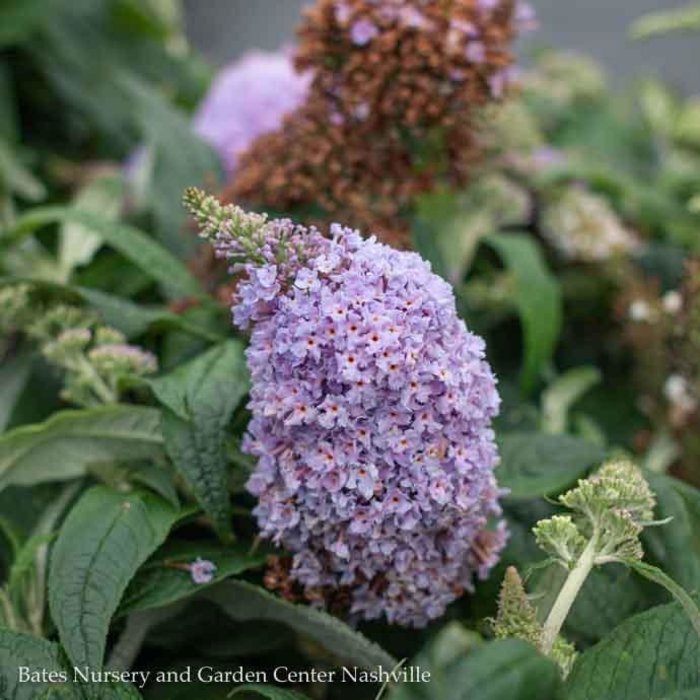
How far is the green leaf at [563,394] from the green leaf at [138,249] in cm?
41

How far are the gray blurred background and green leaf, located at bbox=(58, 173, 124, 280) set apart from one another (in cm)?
202

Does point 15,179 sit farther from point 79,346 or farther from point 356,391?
Answer: point 356,391

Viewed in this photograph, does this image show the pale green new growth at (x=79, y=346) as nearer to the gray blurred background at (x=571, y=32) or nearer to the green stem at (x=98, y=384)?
the green stem at (x=98, y=384)

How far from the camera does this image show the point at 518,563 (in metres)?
0.95

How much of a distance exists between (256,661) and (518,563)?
25 cm

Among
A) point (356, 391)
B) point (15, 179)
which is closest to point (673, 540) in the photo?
point (356, 391)

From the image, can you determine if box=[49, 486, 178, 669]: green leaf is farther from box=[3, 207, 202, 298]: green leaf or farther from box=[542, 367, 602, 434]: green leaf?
box=[542, 367, 602, 434]: green leaf

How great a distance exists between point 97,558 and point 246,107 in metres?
0.75

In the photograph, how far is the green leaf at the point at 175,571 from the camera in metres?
0.84

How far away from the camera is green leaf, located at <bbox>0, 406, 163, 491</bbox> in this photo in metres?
0.92

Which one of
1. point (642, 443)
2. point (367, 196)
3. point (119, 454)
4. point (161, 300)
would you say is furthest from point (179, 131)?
point (642, 443)

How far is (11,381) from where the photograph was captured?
1093 millimetres

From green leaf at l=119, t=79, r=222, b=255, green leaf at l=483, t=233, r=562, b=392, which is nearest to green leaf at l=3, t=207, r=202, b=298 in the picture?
green leaf at l=119, t=79, r=222, b=255

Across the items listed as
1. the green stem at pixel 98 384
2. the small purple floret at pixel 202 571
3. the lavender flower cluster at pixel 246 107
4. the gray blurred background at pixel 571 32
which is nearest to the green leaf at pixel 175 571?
the small purple floret at pixel 202 571
